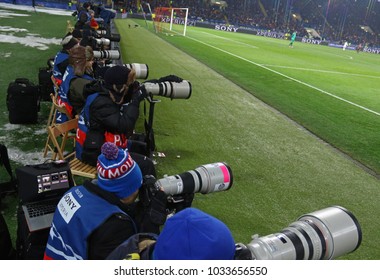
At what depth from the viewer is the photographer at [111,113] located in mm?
3920

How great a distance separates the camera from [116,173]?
223 centimetres

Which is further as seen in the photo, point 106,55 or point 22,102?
point 106,55

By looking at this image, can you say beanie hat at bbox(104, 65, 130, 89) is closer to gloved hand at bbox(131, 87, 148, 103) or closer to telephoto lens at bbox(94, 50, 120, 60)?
gloved hand at bbox(131, 87, 148, 103)

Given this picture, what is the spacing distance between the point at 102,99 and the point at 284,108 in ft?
21.1

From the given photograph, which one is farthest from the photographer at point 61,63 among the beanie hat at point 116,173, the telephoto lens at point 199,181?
the beanie hat at point 116,173

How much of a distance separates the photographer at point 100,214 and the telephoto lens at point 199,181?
252mm

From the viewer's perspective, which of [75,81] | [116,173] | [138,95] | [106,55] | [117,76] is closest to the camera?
[116,173]

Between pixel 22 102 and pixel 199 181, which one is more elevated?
pixel 199 181

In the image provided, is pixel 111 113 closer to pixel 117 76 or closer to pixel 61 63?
pixel 117 76

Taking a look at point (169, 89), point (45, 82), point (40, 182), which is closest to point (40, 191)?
point (40, 182)

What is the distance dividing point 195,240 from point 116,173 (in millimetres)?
865

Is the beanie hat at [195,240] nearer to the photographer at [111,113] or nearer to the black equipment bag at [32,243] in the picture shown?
the black equipment bag at [32,243]

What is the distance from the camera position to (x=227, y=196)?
4746 millimetres
